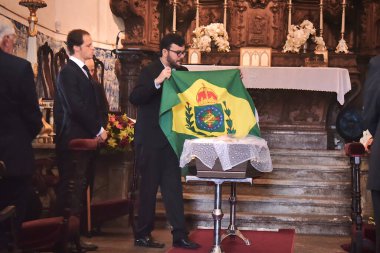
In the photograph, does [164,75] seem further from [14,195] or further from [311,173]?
[311,173]

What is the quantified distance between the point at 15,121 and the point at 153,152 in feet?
6.38

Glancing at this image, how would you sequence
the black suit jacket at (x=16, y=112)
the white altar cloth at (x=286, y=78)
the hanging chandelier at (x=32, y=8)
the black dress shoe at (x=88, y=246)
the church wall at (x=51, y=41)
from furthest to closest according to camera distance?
the white altar cloth at (x=286, y=78) → the church wall at (x=51, y=41) → the hanging chandelier at (x=32, y=8) → the black dress shoe at (x=88, y=246) → the black suit jacket at (x=16, y=112)

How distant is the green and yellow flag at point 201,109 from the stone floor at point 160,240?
0.91m

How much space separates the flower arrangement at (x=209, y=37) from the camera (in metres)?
9.49

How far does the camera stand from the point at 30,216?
185 inches

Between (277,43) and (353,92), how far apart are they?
1240mm

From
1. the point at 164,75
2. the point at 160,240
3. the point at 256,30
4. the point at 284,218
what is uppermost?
the point at 256,30

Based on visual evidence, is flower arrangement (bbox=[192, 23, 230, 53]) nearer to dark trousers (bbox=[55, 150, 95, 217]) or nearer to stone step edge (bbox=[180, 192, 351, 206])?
stone step edge (bbox=[180, 192, 351, 206])

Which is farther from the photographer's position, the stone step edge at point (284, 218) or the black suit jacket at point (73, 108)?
the stone step edge at point (284, 218)

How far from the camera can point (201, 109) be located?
543cm

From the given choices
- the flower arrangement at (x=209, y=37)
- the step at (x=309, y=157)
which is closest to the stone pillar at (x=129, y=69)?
the flower arrangement at (x=209, y=37)

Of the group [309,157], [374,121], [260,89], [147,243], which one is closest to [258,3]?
[260,89]

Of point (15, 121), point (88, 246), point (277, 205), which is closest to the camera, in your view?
point (15, 121)

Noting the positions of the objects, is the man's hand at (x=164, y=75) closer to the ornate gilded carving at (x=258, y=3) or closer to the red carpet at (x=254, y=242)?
the red carpet at (x=254, y=242)
